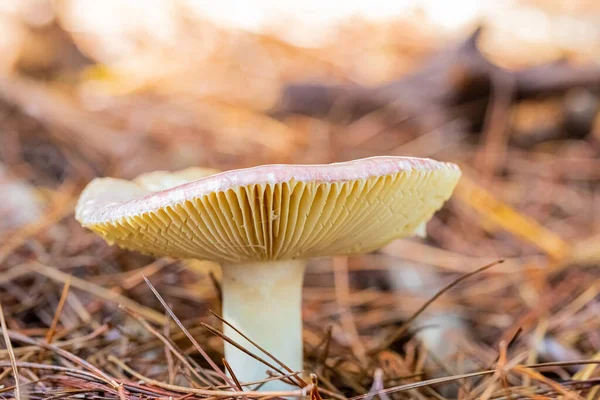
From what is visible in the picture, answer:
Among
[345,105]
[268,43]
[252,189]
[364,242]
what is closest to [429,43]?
[268,43]

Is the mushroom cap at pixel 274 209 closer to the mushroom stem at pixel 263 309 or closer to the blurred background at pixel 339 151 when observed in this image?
the mushroom stem at pixel 263 309

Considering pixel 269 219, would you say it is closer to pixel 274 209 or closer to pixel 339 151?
pixel 274 209

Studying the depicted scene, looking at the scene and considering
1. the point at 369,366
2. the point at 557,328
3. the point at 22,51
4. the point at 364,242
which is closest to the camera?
the point at 364,242

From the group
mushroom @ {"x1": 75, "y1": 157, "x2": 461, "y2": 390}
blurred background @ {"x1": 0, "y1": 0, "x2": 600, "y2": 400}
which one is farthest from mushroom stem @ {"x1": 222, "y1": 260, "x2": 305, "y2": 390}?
blurred background @ {"x1": 0, "y1": 0, "x2": 600, "y2": 400}

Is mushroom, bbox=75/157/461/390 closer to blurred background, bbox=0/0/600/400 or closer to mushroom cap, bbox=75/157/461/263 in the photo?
mushroom cap, bbox=75/157/461/263

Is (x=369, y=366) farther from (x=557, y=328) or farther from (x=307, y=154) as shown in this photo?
(x=307, y=154)

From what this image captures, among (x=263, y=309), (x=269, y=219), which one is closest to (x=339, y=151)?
(x=263, y=309)

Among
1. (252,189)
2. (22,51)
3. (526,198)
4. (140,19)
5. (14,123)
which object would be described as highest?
(140,19)
